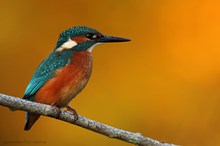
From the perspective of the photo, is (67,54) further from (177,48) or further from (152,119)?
(177,48)

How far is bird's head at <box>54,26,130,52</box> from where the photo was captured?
4500mm

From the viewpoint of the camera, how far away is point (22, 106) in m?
3.64

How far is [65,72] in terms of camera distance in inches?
172

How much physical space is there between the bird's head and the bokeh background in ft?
5.98

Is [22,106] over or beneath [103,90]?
beneath

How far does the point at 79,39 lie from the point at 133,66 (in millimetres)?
2277

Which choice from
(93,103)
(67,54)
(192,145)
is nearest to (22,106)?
(67,54)

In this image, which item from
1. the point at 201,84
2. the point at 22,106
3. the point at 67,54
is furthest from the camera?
the point at 201,84

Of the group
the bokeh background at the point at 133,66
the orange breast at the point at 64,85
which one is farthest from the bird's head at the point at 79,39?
the bokeh background at the point at 133,66

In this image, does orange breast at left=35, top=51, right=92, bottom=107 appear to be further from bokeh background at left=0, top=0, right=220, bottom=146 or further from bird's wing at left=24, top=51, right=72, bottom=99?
bokeh background at left=0, top=0, right=220, bottom=146

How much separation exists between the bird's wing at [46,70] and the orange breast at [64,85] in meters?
0.04

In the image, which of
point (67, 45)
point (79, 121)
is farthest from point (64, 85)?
point (79, 121)

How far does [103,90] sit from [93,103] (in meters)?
0.20

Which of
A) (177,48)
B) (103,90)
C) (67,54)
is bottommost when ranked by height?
(67,54)
